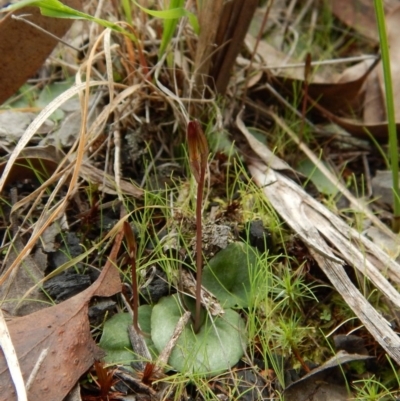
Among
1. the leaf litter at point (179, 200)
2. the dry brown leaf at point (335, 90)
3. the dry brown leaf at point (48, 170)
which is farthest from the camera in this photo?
the dry brown leaf at point (335, 90)

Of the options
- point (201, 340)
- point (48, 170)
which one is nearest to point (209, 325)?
point (201, 340)

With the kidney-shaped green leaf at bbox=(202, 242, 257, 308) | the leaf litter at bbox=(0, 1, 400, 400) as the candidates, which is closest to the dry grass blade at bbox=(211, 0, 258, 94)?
the leaf litter at bbox=(0, 1, 400, 400)

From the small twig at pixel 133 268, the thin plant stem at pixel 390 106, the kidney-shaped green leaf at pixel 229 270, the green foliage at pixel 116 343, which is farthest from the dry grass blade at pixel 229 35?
the green foliage at pixel 116 343

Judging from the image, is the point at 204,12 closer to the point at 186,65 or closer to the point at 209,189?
the point at 186,65

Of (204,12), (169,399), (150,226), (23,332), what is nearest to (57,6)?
(204,12)

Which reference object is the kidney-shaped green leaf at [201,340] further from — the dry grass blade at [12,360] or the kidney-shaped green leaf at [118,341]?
the dry grass blade at [12,360]

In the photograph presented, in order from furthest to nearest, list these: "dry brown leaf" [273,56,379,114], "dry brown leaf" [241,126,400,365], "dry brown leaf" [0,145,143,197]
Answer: "dry brown leaf" [273,56,379,114]
"dry brown leaf" [0,145,143,197]
"dry brown leaf" [241,126,400,365]

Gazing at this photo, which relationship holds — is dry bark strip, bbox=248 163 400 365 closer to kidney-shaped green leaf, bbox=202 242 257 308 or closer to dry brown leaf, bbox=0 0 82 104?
kidney-shaped green leaf, bbox=202 242 257 308

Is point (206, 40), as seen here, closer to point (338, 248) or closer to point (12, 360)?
point (338, 248)
